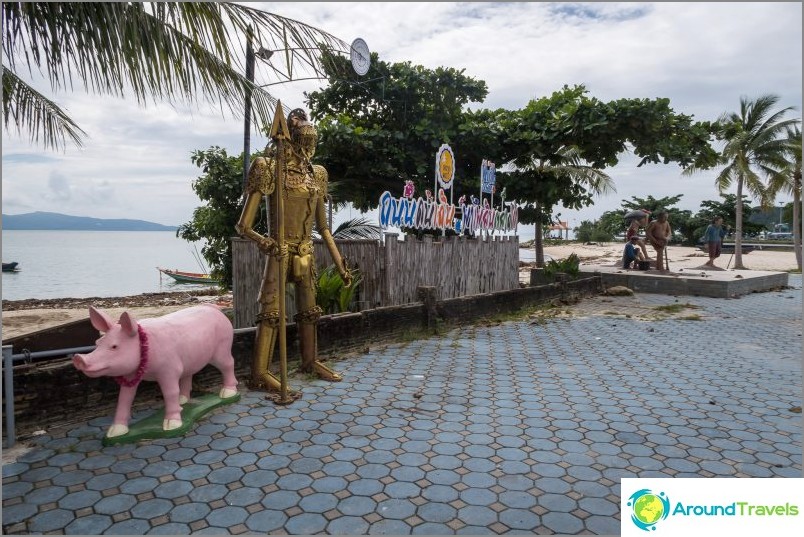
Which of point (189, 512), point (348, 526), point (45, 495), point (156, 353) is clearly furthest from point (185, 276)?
point (348, 526)

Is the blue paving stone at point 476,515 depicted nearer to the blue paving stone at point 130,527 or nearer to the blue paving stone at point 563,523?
the blue paving stone at point 563,523

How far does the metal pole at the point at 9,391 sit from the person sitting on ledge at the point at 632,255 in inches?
Answer: 604

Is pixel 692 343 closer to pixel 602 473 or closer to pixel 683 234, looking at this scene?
pixel 602 473

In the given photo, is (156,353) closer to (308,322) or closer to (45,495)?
(45,495)

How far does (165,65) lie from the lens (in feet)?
12.3

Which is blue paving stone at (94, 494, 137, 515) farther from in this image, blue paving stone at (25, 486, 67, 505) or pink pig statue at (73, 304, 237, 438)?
pink pig statue at (73, 304, 237, 438)

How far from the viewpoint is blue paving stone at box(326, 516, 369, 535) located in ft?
9.09

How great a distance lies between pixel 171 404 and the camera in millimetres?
3928

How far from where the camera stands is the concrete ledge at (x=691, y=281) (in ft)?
43.7

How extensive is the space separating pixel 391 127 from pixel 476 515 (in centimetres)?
1200

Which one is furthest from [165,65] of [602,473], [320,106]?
[320,106]

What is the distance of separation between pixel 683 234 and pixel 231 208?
1615 inches

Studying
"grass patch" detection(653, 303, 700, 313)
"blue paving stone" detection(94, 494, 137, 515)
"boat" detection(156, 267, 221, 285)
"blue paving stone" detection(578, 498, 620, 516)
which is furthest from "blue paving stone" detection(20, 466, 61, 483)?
"boat" detection(156, 267, 221, 285)

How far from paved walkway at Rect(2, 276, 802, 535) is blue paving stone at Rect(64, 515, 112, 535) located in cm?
1
